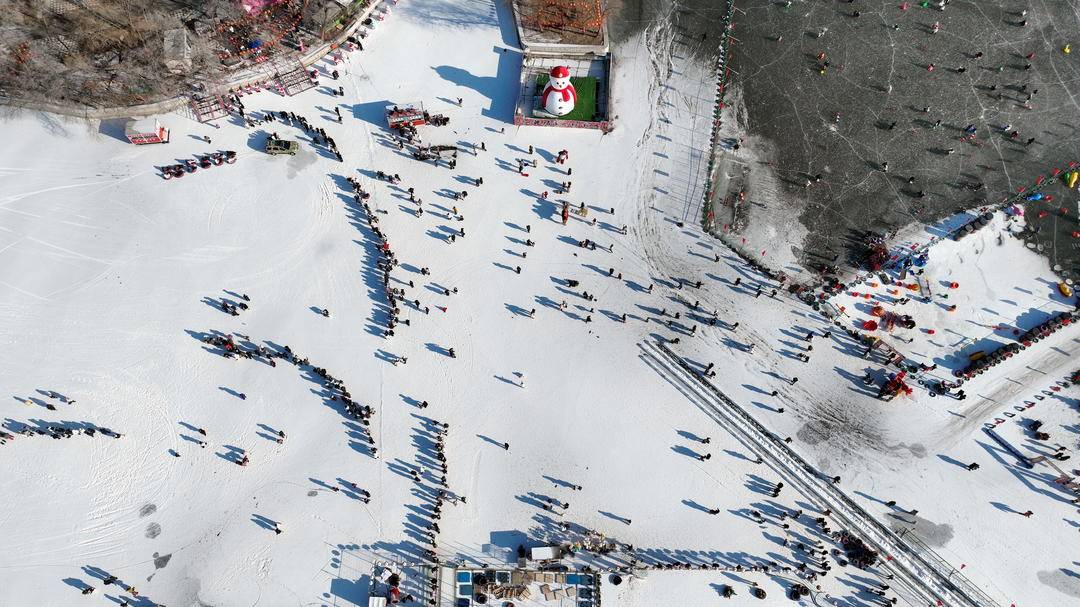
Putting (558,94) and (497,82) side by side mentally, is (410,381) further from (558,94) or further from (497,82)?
(497,82)

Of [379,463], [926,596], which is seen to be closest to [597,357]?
[379,463]

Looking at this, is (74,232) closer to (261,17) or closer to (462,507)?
(261,17)

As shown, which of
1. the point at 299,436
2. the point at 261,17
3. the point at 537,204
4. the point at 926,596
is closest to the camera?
the point at 926,596

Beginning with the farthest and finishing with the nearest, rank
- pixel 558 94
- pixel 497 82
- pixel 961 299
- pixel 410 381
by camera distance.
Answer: pixel 497 82 → pixel 558 94 → pixel 961 299 → pixel 410 381

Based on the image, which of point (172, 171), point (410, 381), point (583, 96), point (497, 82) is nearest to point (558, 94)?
point (583, 96)

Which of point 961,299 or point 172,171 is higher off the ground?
point 172,171

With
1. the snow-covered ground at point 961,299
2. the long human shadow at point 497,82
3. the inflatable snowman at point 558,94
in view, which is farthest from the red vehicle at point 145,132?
the snow-covered ground at point 961,299

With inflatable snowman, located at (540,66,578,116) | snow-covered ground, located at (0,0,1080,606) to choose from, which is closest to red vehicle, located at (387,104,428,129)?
snow-covered ground, located at (0,0,1080,606)
